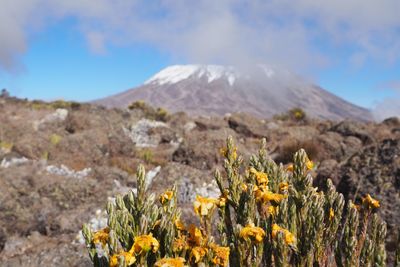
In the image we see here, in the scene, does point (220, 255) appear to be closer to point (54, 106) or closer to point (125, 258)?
point (125, 258)

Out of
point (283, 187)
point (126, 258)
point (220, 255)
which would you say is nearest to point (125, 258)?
point (126, 258)

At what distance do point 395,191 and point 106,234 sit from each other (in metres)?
5.24

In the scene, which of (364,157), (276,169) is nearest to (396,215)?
(364,157)

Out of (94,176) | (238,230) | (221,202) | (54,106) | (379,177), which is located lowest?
(94,176)

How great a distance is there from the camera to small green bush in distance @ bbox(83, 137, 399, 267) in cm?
194

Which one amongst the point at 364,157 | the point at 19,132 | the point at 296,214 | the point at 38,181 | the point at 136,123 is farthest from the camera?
the point at 136,123

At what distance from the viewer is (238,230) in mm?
2039

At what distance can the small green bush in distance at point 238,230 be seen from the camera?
194cm

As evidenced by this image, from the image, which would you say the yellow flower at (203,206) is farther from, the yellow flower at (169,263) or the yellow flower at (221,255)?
the yellow flower at (169,263)

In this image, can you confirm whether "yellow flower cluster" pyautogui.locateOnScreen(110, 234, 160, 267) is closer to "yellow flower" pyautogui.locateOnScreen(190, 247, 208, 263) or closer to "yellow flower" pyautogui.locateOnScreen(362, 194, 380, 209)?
"yellow flower" pyautogui.locateOnScreen(190, 247, 208, 263)

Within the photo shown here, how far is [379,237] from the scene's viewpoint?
7.25ft

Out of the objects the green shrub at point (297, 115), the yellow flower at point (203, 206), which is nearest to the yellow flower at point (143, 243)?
the yellow flower at point (203, 206)

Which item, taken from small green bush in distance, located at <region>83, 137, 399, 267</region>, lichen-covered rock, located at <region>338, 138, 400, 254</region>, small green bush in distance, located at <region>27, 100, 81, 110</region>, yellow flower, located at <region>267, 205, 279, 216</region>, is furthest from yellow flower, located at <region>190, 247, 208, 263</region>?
small green bush in distance, located at <region>27, 100, 81, 110</region>

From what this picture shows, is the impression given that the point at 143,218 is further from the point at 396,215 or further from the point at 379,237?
the point at 396,215
